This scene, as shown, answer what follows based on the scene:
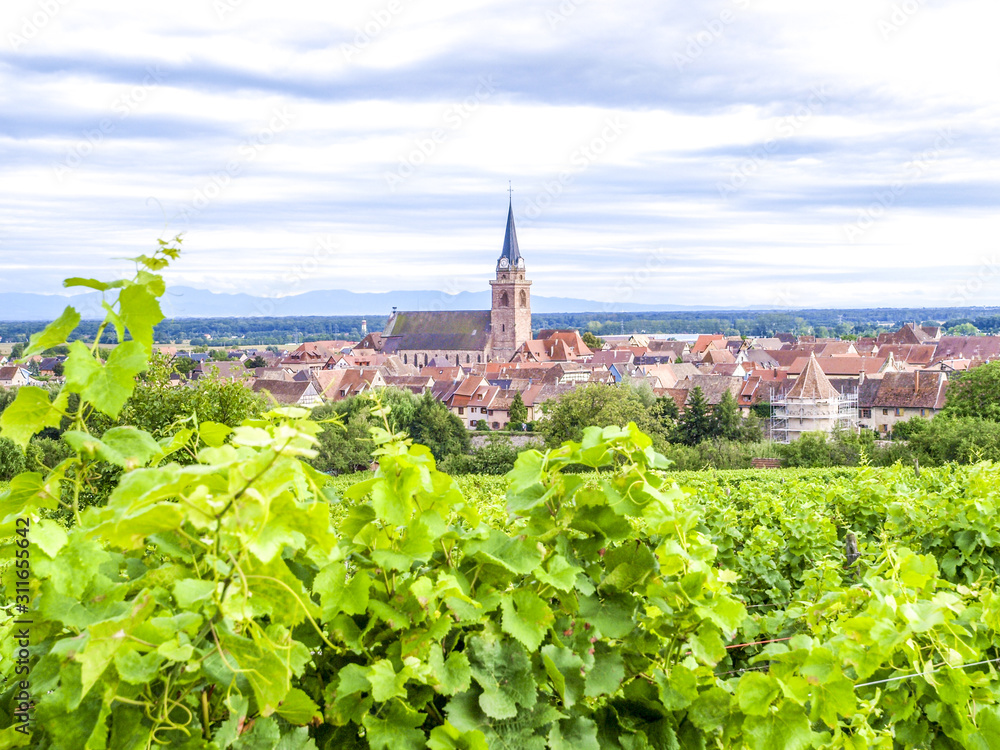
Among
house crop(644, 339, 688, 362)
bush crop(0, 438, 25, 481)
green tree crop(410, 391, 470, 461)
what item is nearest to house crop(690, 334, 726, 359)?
house crop(644, 339, 688, 362)

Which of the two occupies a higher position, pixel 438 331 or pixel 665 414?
pixel 438 331

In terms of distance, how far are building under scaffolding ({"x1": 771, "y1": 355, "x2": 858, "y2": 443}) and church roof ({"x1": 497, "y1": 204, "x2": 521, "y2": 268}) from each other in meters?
61.8

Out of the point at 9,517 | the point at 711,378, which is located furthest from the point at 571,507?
the point at 711,378

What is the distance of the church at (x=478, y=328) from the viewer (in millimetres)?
112562

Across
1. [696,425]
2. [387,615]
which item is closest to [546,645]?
[387,615]

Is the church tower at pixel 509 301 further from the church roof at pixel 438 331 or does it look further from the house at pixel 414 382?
the house at pixel 414 382

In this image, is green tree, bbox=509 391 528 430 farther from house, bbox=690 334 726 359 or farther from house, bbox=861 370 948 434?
house, bbox=690 334 726 359

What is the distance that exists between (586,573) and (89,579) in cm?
104

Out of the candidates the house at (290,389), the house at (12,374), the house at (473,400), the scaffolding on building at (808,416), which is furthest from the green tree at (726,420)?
the house at (12,374)

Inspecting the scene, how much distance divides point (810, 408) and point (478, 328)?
6932cm

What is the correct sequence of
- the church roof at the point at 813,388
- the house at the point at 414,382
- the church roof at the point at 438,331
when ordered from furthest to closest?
the church roof at the point at 438,331
the house at the point at 414,382
the church roof at the point at 813,388

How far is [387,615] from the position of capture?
5.64 feet

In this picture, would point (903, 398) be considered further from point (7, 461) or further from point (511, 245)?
point (511, 245)

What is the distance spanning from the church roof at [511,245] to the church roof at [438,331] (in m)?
9.36
